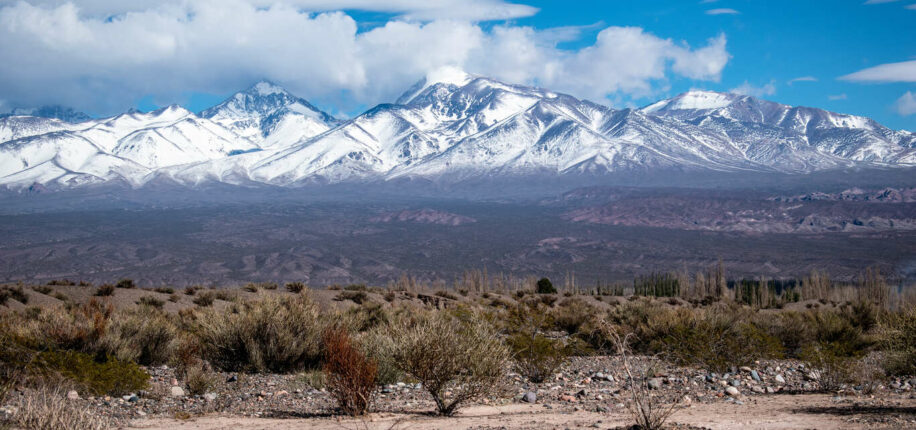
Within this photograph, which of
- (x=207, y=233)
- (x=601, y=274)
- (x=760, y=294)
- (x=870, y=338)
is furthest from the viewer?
(x=207, y=233)

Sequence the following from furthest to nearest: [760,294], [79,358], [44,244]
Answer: [44,244] → [760,294] → [79,358]

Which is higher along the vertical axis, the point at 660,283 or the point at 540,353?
the point at 540,353

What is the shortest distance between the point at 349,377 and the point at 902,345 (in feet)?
28.2

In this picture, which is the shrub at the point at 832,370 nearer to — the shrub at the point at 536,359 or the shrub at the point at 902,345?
the shrub at the point at 902,345

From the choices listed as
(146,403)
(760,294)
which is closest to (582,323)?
(146,403)

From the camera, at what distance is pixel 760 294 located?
55.7 m

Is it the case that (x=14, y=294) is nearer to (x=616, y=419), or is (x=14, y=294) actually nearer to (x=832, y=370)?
(x=616, y=419)

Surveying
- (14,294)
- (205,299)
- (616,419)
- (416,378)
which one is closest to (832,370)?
(616,419)

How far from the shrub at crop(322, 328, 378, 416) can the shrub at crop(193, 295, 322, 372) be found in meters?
Result: 3.46

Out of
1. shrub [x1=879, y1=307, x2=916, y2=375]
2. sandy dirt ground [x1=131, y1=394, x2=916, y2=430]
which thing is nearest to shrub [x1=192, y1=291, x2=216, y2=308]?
sandy dirt ground [x1=131, y1=394, x2=916, y2=430]

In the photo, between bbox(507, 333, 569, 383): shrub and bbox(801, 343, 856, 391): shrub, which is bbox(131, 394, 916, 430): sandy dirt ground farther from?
bbox(507, 333, 569, 383): shrub

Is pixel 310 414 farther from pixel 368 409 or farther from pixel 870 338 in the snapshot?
pixel 870 338

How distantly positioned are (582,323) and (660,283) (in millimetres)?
48393

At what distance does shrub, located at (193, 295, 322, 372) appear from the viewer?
11531mm
